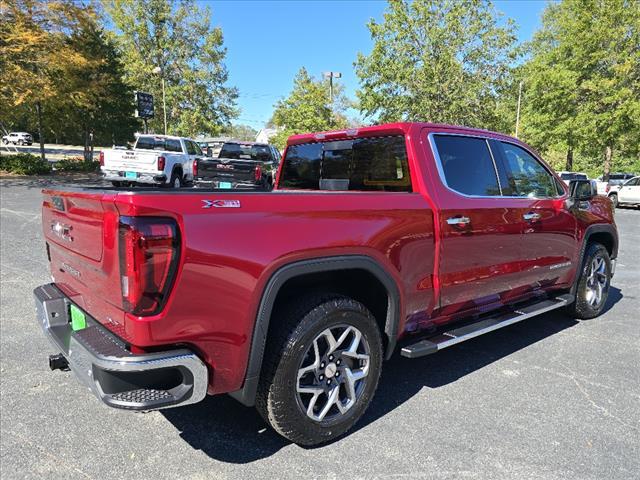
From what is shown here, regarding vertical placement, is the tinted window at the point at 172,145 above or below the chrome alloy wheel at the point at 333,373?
above

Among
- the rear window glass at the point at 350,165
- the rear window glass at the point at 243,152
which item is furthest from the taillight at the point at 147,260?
the rear window glass at the point at 243,152

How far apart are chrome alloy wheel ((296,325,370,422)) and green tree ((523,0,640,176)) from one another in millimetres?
24207

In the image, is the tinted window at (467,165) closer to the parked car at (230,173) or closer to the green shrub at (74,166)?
the parked car at (230,173)

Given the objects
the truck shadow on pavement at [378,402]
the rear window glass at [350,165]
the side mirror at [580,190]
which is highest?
the rear window glass at [350,165]

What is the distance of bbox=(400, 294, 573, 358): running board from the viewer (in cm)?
299

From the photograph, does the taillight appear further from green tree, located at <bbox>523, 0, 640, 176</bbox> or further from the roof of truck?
green tree, located at <bbox>523, 0, 640, 176</bbox>

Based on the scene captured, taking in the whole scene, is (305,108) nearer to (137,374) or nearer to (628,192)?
(628,192)

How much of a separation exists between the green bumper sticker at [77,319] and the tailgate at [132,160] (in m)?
12.8

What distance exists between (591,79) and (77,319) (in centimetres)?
2702

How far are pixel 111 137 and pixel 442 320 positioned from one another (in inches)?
1215

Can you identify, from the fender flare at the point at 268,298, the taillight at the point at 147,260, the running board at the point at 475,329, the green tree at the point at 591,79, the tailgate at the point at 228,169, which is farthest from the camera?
the green tree at the point at 591,79

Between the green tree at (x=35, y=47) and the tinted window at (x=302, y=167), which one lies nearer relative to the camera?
the tinted window at (x=302, y=167)

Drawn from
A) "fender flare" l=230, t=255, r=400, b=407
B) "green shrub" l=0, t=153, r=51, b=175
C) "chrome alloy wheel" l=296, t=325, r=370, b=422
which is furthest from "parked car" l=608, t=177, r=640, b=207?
"green shrub" l=0, t=153, r=51, b=175

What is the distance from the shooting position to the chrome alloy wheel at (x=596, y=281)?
5.00 metres
